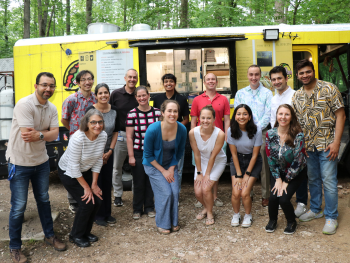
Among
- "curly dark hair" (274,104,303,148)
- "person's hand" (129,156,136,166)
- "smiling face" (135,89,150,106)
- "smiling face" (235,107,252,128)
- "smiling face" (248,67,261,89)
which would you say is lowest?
"person's hand" (129,156,136,166)

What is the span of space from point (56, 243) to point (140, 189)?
4.05 ft

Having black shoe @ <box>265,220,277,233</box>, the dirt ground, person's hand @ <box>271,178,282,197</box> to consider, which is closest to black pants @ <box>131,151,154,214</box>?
the dirt ground

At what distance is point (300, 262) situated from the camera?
2795 mm

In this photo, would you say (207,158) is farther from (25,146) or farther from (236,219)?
(25,146)

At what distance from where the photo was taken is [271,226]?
135 inches

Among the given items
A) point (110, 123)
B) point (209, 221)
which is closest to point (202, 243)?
point (209, 221)

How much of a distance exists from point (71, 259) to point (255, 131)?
252cm

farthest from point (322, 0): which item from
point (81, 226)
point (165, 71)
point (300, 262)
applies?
point (81, 226)

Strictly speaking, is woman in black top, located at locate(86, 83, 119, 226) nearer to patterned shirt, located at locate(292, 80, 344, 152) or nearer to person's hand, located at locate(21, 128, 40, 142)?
person's hand, located at locate(21, 128, 40, 142)

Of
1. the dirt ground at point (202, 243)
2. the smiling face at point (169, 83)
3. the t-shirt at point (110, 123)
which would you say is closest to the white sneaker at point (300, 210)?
the dirt ground at point (202, 243)

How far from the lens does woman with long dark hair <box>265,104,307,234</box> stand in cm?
328

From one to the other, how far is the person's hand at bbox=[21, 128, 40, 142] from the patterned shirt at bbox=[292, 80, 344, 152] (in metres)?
2.93

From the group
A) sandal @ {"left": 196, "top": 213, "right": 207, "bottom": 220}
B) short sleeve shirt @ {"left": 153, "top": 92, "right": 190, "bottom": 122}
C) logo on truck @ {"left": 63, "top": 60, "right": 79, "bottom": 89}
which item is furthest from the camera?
logo on truck @ {"left": 63, "top": 60, "right": 79, "bottom": 89}

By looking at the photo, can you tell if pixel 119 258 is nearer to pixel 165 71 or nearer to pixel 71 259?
pixel 71 259
